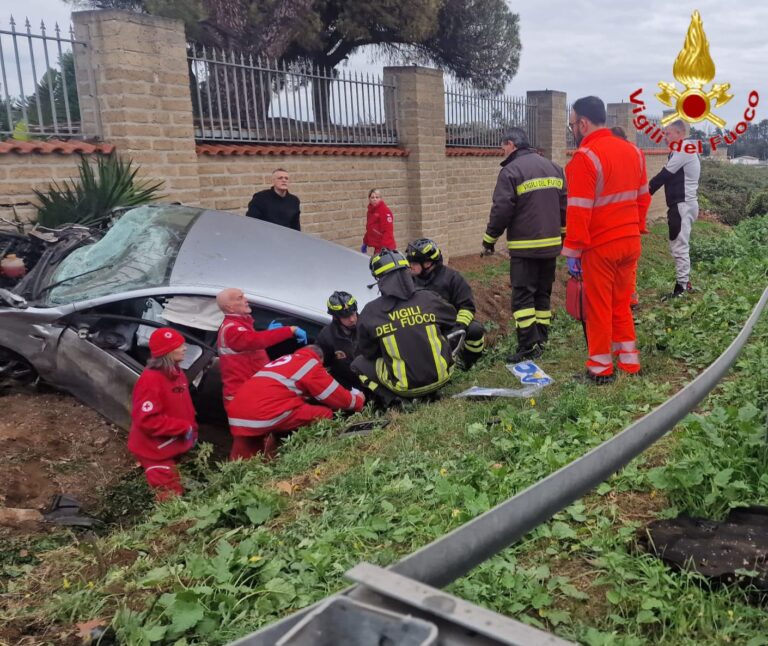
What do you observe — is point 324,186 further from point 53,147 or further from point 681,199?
point 681,199

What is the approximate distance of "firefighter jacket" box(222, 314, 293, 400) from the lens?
4.85 meters

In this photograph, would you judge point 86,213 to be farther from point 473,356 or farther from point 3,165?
point 473,356

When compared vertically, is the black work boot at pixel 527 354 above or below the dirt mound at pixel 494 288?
above

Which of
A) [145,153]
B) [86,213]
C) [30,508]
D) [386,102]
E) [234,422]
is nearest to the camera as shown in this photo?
[30,508]

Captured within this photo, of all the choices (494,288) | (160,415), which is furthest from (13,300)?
(494,288)

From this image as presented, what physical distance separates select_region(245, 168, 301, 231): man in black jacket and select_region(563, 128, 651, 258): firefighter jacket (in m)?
4.20

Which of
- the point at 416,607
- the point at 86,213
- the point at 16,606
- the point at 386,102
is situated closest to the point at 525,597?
the point at 416,607

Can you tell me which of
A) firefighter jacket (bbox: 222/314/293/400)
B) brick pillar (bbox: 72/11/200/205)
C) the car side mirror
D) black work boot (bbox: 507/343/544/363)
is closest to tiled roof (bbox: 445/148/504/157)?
brick pillar (bbox: 72/11/200/205)

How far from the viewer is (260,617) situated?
2.43 meters

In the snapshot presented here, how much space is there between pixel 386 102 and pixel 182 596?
35.4 feet

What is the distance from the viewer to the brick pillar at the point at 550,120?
16500 millimetres

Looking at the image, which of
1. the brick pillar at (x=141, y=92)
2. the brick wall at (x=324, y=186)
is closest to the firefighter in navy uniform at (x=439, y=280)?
the brick pillar at (x=141, y=92)

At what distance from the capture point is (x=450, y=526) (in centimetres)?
290

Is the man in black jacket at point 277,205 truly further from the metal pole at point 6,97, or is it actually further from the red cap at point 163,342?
the red cap at point 163,342
